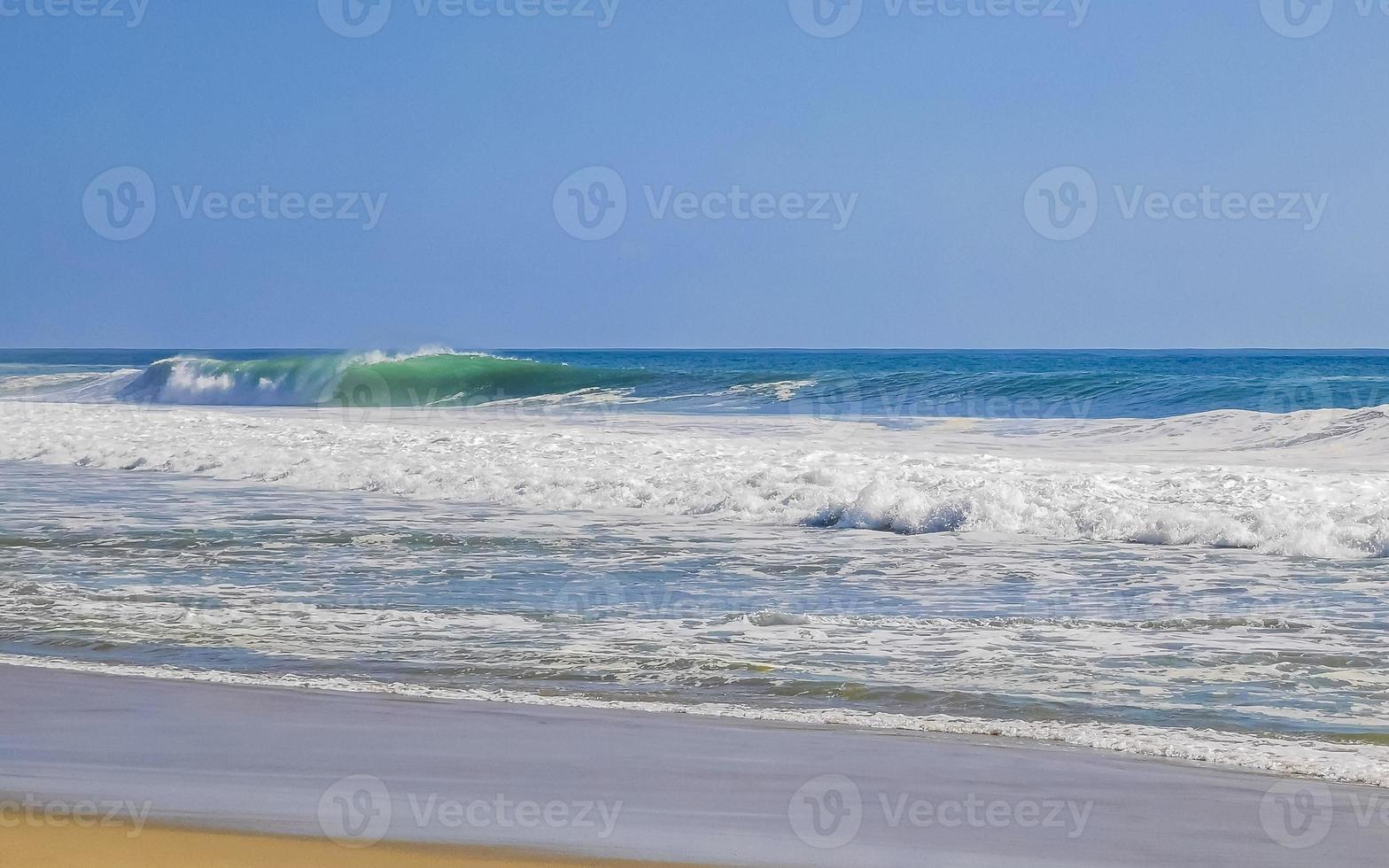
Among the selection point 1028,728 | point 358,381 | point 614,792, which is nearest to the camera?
point 614,792

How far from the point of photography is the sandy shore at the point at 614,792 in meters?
3.73

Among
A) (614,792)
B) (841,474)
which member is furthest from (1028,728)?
(841,474)

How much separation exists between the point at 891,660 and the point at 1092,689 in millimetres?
966

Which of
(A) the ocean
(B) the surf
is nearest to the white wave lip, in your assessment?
(A) the ocean

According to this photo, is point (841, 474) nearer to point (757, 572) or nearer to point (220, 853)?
point (757, 572)

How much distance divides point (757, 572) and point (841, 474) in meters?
3.97

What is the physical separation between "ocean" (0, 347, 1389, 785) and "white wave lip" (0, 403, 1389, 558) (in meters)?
0.05

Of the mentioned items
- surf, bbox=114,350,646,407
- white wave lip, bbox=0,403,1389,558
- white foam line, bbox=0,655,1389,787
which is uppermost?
surf, bbox=114,350,646,407

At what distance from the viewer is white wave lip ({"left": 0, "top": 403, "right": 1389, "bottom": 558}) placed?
35.6 feet

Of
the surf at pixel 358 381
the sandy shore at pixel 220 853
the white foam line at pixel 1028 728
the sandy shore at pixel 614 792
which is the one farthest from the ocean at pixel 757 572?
the surf at pixel 358 381

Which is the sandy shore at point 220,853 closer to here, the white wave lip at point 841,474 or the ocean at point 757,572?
the ocean at point 757,572

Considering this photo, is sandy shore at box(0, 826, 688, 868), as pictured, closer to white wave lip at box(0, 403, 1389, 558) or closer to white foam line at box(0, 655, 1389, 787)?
white foam line at box(0, 655, 1389, 787)

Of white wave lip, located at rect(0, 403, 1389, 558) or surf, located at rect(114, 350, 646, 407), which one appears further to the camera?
surf, located at rect(114, 350, 646, 407)

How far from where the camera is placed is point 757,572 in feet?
29.5
